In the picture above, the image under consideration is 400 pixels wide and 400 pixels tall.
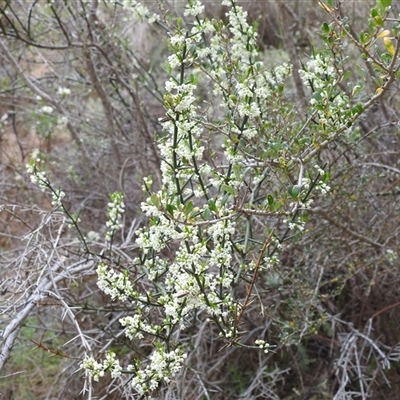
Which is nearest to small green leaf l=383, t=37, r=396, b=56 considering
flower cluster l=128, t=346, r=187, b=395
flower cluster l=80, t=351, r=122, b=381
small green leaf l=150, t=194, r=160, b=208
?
small green leaf l=150, t=194, r=160, b=208

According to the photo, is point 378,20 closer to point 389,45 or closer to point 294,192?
point 389,45

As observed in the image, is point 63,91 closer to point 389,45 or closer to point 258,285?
point 258,285

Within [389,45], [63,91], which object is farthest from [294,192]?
[63,91]

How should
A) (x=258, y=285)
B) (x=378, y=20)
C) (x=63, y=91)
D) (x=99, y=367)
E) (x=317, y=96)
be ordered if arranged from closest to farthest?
(x=378, y=20) < (x=99, y=367) < (x=317, y=96) < (x=258, y=285) < (x=63, y=91)

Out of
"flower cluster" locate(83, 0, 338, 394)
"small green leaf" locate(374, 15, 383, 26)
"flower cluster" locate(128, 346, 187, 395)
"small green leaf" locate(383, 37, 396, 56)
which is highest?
"small green leaf" locate(374, 15, 383, 26)

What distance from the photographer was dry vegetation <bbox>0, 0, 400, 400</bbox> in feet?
8.57

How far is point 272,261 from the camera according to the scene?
2154 mm

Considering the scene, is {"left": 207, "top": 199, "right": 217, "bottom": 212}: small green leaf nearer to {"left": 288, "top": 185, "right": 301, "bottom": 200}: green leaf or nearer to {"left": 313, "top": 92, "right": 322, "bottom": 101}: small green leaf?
{"left": 288, "top": 185, "right": 301, "bottom": 200}: green leaf

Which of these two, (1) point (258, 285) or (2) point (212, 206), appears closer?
(2) point (212, 206)

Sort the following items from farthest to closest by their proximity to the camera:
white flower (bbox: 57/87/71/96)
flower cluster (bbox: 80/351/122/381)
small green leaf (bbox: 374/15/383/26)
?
1. white flower (bbox: 57/87/71/96)
2. flower cluster (bbox: 80/351/122/381)
3. small green leaf (bbox: 374/15/383/26)

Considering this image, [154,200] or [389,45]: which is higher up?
[389,45]

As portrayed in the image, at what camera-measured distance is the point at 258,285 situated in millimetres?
3025

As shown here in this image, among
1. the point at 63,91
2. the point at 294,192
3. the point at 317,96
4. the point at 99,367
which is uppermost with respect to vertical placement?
the point at 317,96

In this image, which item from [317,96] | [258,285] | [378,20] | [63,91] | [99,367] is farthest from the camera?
[63,91]
